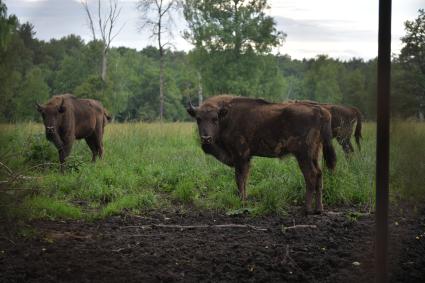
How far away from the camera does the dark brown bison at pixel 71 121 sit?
12469mm

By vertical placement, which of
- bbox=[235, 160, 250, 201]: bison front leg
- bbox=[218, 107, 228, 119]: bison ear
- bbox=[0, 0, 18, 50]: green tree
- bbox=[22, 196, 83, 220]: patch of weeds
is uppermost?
bbox=[0, 0, 18, 50]: green tree

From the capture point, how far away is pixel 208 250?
18.2ft

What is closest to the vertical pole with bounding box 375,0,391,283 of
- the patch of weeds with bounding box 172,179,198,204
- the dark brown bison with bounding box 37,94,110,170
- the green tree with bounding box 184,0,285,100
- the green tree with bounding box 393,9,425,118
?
the green tree with bounding box 393,9,425,118

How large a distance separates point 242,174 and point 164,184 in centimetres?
183

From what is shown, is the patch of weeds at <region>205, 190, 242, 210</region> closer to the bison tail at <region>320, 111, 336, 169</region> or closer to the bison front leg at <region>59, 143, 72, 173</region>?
the bison tail at <region>320, 111, 336, 169</region>

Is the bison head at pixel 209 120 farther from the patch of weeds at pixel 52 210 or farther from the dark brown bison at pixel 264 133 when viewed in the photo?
the patch of weeds at pixel 52 210

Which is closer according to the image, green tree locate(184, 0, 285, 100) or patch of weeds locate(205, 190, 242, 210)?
patch of weeds locate(205, 190, 242, 210)

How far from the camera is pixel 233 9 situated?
39406 mm

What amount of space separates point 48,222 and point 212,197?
9.43ft

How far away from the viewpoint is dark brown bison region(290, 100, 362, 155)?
10.9 metres

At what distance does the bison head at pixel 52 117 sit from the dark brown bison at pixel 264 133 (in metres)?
4.50

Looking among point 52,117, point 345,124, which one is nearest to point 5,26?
point 52,117

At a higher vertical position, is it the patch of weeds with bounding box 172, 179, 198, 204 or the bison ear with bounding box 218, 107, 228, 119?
the bison ear with bounding box 218, 107, 228, 119

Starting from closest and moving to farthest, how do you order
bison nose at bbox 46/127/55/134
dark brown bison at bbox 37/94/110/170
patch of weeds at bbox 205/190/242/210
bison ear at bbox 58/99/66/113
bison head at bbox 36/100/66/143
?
patch of weeds at bbox 205/190/242/210 < bison nose at bbox 46/127/55/134 < bison head at bbox 36/100/66/143 < dark brown bison at bbox 37/94/110/170 < bison ear at bbox 58/99/66/113
